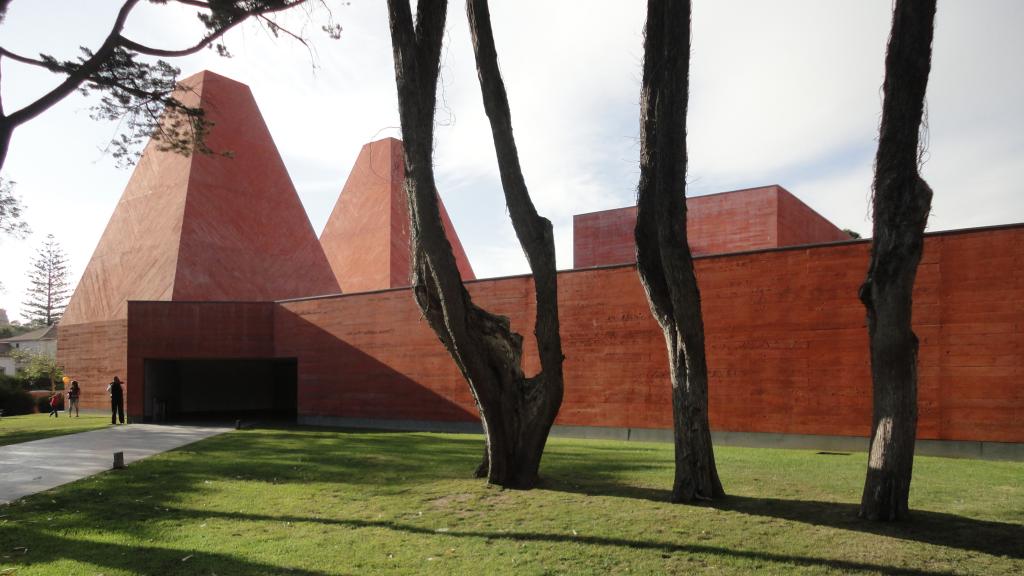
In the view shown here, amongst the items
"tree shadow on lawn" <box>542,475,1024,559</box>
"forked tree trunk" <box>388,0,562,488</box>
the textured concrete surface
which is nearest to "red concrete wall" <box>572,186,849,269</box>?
the textured concrete surface

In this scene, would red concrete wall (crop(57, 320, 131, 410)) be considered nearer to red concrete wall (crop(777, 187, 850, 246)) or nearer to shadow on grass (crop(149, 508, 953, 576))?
shadow on grass (crop(149, 508, 953, 576))

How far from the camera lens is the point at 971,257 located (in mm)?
9992

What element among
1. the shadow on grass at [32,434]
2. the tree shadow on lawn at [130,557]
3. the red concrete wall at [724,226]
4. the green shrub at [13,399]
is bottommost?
the green shrub at [13,399]

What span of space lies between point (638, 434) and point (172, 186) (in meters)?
18.3

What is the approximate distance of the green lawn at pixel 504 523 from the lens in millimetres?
4484

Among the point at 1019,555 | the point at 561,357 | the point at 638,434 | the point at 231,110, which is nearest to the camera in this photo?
the point at 1019,555

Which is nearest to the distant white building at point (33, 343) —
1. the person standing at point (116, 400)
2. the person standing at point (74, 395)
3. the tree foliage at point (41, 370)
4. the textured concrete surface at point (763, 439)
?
the tree foliage at point (41, 370)

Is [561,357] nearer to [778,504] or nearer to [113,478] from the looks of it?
[778,504]

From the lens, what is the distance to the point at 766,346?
11.7 m

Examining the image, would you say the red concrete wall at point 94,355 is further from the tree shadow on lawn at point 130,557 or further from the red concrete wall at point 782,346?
the tree shadow on lawn at point 130,557

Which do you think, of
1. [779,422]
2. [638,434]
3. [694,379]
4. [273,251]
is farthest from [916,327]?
[273,251]

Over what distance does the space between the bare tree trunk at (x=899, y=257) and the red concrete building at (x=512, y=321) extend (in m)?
4.94

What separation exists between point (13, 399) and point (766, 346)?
28360 millimetres

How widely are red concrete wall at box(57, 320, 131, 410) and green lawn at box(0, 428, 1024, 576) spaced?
520 inches
